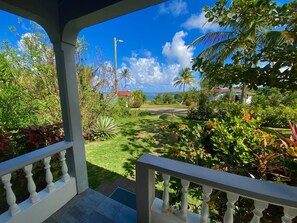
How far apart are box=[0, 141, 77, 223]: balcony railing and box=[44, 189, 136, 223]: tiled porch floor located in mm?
108

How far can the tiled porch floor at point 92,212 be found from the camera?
1.84 m

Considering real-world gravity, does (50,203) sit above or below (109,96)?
below

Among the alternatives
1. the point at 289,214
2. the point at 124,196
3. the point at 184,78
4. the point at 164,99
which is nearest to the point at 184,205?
the point at 289,214

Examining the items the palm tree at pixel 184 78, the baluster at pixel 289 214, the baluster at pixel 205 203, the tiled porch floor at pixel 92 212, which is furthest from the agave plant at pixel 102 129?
the palm tree at pixel 184 78

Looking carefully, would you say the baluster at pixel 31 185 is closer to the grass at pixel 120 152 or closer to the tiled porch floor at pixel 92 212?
the tiled porch floor at pixel 92 212

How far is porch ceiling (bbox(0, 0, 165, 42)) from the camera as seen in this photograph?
1.40 m

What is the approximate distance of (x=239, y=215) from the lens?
1.68 m

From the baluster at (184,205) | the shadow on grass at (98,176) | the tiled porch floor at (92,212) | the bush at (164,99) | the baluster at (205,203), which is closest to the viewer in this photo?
the baluster at (205,203)

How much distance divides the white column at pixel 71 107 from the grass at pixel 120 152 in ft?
2.76

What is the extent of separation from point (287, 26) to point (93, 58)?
229 inches

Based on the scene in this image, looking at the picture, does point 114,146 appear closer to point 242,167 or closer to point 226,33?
point 242,167

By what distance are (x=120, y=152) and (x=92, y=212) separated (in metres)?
2.71

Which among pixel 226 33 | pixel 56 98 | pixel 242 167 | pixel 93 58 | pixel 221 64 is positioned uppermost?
pixel 226 33

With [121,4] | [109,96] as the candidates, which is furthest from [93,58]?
[121,4]
